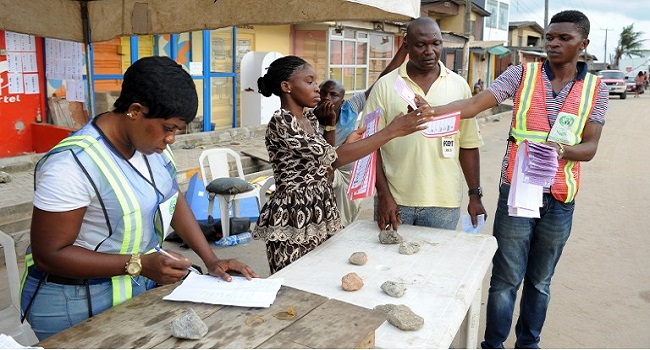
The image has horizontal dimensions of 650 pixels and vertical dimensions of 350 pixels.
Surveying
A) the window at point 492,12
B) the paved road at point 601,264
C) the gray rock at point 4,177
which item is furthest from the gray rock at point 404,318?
the window at point 492,12

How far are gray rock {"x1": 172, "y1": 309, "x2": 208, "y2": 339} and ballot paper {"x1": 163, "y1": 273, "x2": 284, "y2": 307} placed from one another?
191mm

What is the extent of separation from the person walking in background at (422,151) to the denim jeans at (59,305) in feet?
4.87

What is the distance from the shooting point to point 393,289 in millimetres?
2000

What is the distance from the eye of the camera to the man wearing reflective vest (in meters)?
2.52

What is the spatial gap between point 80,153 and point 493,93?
1.94 meters

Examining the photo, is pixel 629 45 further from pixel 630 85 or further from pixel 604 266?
pixel 604 266

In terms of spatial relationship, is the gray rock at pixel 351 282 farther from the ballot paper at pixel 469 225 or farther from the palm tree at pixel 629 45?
the palm tree at pixel 629 45

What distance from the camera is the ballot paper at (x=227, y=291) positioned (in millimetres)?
1676

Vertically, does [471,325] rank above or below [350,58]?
below

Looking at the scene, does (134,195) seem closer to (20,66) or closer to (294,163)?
(294,163)

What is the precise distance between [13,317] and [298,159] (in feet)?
5.08

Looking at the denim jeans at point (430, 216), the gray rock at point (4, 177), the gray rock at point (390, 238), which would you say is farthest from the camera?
the gray rock at point (4, 177)

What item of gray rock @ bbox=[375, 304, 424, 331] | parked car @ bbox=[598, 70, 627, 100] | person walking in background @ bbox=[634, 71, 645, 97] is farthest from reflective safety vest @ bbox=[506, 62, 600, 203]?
person walking in background @ bbox=[634, 71, 645, 97]

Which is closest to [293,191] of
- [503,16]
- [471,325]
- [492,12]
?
[471,325]
